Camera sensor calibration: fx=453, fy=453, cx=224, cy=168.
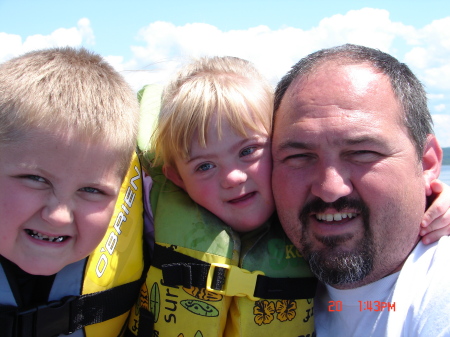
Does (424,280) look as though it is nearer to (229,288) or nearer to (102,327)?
(229,288)

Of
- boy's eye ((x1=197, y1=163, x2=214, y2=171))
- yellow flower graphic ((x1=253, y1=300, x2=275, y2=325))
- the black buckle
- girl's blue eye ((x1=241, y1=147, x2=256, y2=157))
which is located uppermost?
girl's blue eye ((x1=241, y1=147, x2=256, y2=157))

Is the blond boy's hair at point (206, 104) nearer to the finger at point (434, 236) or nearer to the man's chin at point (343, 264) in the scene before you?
the man's chin at point (343, 264)

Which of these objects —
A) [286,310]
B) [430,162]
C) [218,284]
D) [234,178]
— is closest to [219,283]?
[218,284]

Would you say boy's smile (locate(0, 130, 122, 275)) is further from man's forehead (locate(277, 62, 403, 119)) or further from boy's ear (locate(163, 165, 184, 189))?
man's forehead (locate(277, 62, 403, 119))

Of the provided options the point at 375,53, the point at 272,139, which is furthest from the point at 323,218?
the point at 375,53

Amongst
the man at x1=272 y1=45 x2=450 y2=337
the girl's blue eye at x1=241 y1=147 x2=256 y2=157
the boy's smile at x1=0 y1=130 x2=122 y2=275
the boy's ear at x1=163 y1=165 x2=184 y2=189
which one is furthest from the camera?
the boy's ear at x1=163 y1=165 x2=184 y2=189

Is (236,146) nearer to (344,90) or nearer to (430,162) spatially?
(344,90)

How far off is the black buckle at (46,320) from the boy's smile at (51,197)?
20 cm

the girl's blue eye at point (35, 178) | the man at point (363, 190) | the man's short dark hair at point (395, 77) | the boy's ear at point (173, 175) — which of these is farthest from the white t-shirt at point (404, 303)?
the girl's blue eye at point (35, 178)

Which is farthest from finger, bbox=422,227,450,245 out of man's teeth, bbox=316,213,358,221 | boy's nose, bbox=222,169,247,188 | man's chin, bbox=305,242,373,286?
boy's nose, bbox=222,169,247,188

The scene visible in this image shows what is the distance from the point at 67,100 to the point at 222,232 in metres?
1.09

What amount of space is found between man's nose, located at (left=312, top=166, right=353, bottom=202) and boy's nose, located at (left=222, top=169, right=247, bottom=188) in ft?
1.34

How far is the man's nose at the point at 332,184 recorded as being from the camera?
222 centimetres

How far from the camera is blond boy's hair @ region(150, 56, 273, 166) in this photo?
2.50m
